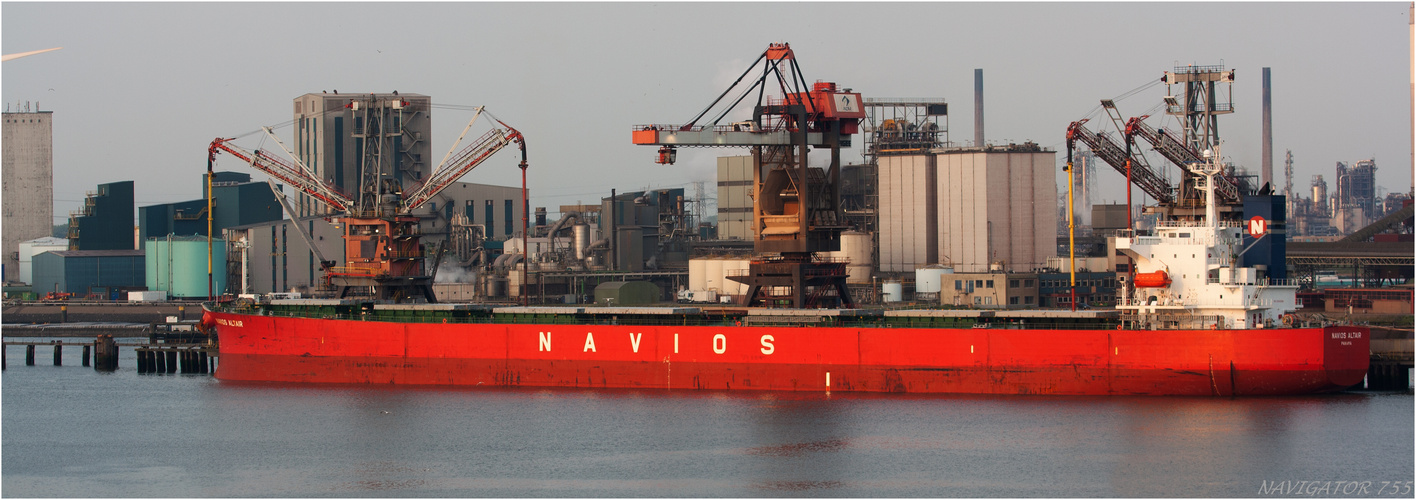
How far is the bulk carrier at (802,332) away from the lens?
35562 mm

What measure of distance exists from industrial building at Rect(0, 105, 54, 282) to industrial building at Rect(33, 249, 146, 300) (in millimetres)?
24745

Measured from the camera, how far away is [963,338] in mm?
37188

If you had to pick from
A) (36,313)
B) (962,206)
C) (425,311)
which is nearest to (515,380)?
(425,311)

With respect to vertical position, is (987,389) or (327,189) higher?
(327,189)

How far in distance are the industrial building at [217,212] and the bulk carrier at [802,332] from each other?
47.5m

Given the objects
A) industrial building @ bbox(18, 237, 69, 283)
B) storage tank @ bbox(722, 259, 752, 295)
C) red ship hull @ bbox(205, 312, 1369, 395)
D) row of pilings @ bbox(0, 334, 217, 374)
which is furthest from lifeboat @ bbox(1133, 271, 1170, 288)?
industrial building @ bbox(18, 237, 69, 283)

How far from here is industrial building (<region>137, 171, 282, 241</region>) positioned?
92.2 m

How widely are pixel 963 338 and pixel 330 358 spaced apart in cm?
1912

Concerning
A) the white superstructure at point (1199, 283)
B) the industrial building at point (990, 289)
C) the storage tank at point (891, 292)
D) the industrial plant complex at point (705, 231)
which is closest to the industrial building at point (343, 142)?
the industrial plant complex at point (705, 231)

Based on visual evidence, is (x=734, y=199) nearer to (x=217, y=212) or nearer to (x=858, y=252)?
(x=858, y=252)

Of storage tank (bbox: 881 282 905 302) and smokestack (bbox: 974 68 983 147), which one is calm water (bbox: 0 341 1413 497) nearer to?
storage tank (bbox: 881 282 905 302)

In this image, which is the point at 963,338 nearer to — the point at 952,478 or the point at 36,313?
the point at 952,478

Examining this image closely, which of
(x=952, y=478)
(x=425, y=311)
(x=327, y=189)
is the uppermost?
(x=327, y=189)

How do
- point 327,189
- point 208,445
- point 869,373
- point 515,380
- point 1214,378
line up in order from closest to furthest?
point 208,445
point 1214,378
point 869,373
point 515,380
point 327,189
